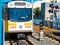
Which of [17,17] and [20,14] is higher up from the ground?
[20,14]

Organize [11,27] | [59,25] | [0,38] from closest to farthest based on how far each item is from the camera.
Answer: [0,38]
[11,27]
[59,25]

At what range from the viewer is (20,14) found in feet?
61.7

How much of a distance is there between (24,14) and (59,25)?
15.6 metres

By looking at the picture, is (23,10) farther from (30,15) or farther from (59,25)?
(59,25)

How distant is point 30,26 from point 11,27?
5.20ft

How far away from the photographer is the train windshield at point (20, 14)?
18.8 metres

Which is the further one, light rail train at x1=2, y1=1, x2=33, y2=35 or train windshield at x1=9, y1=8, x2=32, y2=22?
train windshield at x1=9, y1=8, x2=32, y2=22

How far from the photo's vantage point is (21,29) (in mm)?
18750

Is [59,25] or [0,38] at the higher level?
[0,38]

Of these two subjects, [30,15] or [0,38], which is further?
[30,15]

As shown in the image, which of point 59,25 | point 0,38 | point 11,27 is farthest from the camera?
point 59,25

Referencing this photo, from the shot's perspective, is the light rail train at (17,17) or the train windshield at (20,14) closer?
the light rail train at (17,17)

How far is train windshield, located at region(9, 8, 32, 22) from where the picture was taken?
18781 mm

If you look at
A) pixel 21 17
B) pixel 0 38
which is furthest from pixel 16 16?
pixel 0 38
